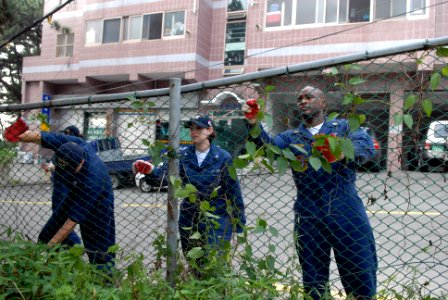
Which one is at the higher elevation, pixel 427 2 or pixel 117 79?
pixel 427 2

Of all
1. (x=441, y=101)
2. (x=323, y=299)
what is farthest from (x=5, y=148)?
(x=441, y=101)

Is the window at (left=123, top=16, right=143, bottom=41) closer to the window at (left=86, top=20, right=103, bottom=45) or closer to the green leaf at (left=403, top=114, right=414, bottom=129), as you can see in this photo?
the window at (left=86, top=20, right=103, bottom=45)

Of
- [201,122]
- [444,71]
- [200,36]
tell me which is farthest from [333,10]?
[444,71]

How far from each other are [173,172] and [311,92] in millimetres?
1000

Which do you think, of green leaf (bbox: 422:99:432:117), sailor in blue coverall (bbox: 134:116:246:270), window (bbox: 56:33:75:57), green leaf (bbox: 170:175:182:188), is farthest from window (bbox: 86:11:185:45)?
green leaf (bbox: 422:99:432:117)

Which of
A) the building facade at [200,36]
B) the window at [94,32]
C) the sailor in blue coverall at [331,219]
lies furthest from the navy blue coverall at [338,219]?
the window at [94,32]

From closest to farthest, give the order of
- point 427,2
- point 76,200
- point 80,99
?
point 80,99 → point 76,200 → point 427,2

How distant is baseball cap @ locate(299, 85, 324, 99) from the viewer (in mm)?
2590

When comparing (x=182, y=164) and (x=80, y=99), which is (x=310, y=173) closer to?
(x=182, y=164)

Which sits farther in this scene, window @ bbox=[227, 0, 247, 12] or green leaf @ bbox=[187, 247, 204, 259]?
window @ bbox=[227, 0, 247, 12]

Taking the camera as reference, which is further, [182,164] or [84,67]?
[84,67]

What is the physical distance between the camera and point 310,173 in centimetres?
257

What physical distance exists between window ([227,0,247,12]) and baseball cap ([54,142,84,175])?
14.9m

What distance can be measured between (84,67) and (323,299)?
1772 centimetres
